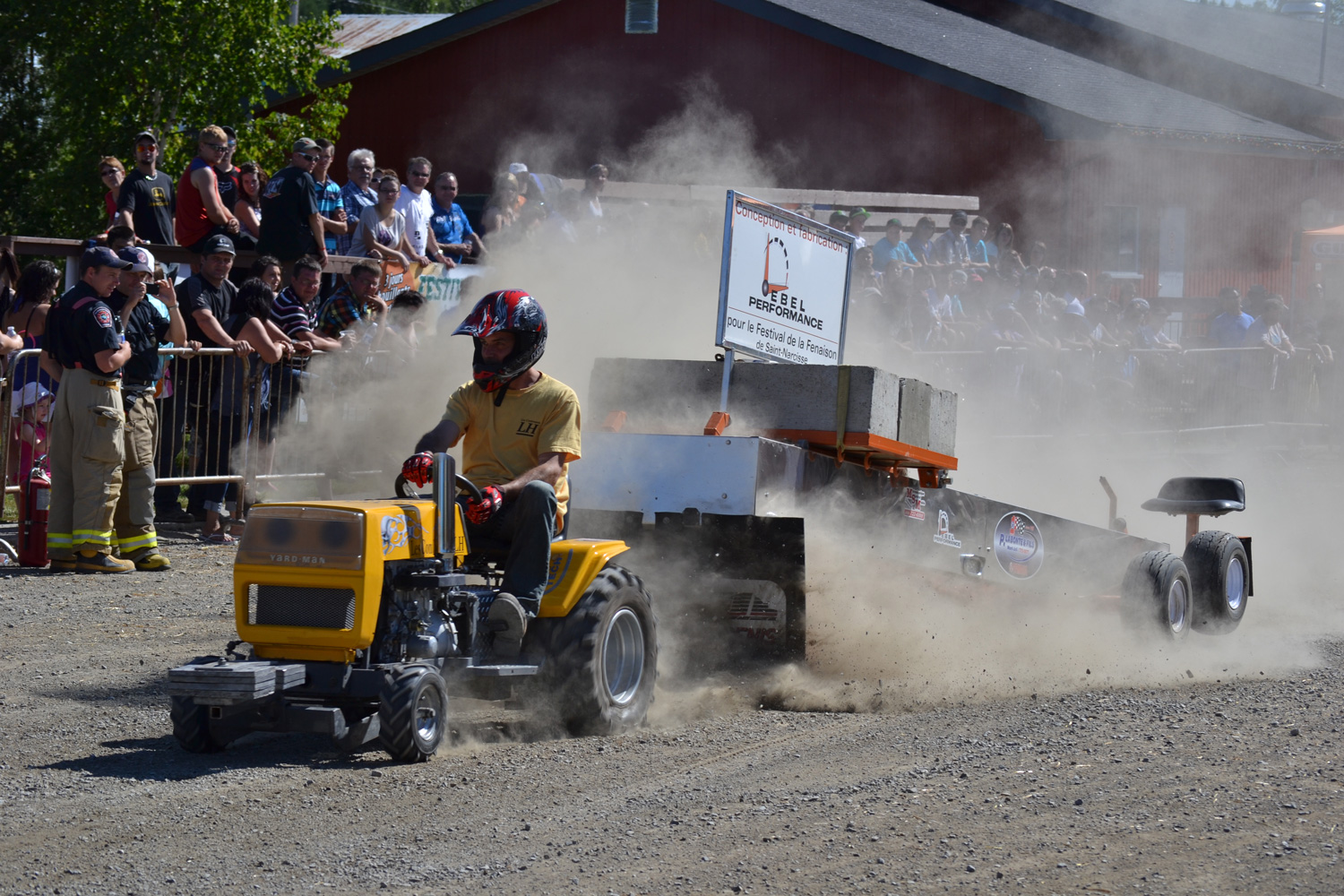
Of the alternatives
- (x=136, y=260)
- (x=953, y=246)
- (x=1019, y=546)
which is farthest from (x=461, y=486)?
(x=953, y=246)

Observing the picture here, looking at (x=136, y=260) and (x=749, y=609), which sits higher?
(x=136, y=260)

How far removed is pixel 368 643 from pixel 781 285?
11.1ft

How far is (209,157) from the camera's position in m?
11.7

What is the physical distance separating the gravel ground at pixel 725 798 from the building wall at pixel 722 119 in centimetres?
1541

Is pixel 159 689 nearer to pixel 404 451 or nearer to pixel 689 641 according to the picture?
pixel 689 641

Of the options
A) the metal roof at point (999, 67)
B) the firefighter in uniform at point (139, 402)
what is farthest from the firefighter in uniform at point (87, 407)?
the metal roof at point (999, 67)

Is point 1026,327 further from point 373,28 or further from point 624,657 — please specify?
point 373,28

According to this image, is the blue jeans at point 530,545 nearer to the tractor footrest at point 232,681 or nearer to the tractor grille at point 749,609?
the tractor footrest at point 232,681

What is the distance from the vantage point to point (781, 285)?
25.3 feet

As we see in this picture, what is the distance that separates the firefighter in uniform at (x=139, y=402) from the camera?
8.95 meters

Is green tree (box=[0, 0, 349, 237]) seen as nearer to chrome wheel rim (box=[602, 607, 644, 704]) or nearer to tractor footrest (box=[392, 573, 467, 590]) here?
chrome wheel rim (box=[602, 607, 644, 704])

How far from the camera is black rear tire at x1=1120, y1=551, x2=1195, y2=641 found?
793 cm

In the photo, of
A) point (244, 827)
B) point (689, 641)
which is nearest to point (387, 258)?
point (689, 641)

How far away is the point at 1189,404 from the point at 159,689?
13.4 meters
